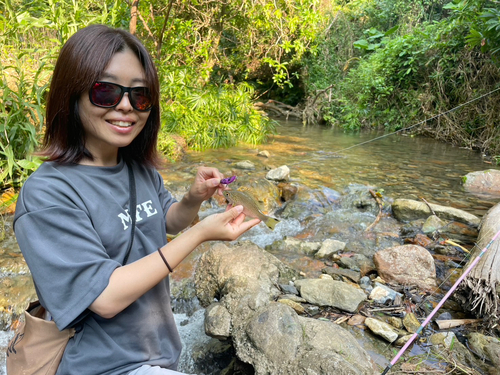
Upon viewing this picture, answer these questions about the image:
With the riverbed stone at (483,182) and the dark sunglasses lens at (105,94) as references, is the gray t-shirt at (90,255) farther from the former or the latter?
the riverbed stone at (483,182)

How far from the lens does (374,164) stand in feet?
28.5

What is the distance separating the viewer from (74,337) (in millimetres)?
1312

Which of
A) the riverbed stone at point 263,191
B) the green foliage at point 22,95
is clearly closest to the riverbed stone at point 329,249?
the riverbed stone at point 263,191

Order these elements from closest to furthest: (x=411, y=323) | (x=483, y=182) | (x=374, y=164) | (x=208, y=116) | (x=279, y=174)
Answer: (x=411, y=323)
(x=279, y=174)
(x=483, y=182)
(x=374, y=164)
(x=208, y=116)

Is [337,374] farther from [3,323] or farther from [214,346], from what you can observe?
[3,323]

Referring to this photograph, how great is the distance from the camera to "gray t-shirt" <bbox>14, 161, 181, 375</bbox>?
118cm

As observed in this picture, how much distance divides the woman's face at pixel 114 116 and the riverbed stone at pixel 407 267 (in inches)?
134

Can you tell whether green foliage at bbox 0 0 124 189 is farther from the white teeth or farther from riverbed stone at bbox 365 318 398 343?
riverbed stone at bbox 365 318 398 343

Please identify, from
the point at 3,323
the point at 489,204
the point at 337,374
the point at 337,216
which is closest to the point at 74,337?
the point at 337,374

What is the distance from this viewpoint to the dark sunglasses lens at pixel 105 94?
139cm

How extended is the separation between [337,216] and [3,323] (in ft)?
14.7

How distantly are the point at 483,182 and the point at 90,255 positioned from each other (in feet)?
25.0

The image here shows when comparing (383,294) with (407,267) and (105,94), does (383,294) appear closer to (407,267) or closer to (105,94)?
(407,267)

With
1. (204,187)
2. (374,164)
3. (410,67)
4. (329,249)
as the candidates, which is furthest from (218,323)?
(410,67)
